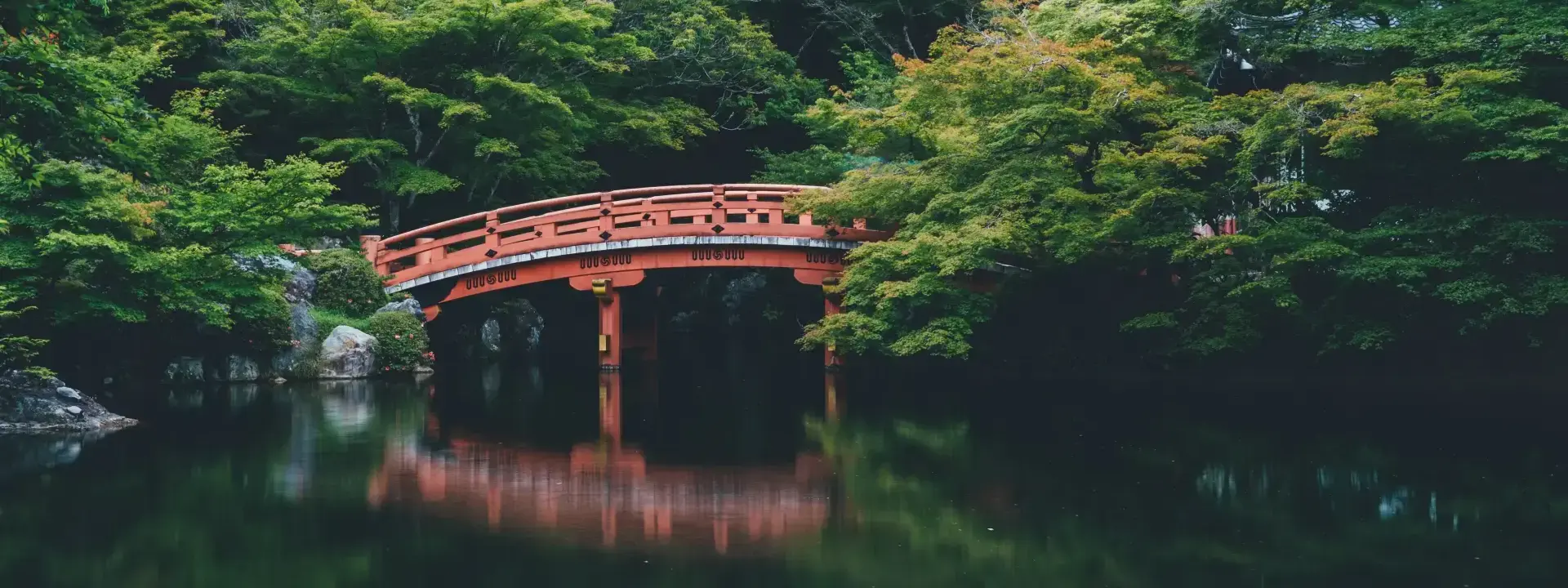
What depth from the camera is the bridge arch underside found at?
19656 mm

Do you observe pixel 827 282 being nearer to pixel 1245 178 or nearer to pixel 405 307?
pixel 1245 178

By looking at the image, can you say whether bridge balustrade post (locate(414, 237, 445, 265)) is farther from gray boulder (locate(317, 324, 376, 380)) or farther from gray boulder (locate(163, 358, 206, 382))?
gray boulder (locate(163, 358, 206, 382))

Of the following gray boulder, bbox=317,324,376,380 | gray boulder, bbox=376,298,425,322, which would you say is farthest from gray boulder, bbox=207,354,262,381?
gray boulder, bbox=376,298,425,322

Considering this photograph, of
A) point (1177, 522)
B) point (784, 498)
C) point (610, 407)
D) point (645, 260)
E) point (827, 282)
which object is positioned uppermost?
point (645, 260)

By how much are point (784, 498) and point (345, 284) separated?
11.6 m

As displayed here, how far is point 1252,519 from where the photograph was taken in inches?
346

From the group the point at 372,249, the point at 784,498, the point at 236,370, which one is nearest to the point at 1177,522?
the point at 784,498

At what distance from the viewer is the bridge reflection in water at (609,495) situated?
329 inches

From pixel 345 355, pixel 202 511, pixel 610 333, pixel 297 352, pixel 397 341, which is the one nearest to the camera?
pixel 202 511

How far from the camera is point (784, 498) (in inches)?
376

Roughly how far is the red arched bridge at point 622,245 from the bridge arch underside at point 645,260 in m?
0.01

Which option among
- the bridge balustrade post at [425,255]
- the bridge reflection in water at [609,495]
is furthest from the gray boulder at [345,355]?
the bridge reflection in water at [609,495]

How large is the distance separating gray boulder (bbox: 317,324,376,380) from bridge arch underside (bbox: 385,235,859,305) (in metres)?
1.41

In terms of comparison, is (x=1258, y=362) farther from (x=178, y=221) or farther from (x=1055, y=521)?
(x=178, y=221)
